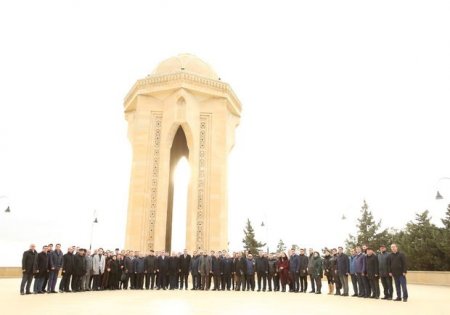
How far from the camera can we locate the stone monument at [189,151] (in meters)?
22.1

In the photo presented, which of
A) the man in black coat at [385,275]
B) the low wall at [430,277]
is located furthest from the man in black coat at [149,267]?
the low wall at [430,277]

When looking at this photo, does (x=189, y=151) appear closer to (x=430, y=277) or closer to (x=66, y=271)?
(x=66, y=271)

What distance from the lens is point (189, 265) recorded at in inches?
655

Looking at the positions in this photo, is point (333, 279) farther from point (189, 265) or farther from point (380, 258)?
point (189, 265)

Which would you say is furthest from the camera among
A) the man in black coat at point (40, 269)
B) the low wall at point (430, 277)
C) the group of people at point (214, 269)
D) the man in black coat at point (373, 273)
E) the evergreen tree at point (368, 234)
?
the evergreen tree at point (368, 234)

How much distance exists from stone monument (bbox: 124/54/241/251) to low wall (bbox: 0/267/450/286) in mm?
10482

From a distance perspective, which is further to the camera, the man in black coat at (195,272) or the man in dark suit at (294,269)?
the man in black coat at (195,272)

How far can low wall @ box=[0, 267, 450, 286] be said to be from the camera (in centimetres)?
2192

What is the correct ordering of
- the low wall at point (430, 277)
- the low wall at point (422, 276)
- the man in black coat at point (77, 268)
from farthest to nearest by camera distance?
1. the low wall at point (422, 276)
2. the low wall at point (430, 277)
3. the man in black coat at point (77, 268)

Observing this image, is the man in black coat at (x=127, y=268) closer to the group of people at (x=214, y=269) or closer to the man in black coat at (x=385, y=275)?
the group of people at (x=214, y=269)

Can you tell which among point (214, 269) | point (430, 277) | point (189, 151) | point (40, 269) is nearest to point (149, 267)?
point (214, 269)

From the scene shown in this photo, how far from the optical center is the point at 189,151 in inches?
939

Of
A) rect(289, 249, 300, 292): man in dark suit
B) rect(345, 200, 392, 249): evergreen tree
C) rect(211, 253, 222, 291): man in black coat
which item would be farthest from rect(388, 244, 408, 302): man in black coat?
rect(345, 200, 392, 249): evergreen tree

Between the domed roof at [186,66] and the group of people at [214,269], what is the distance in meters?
12.6
